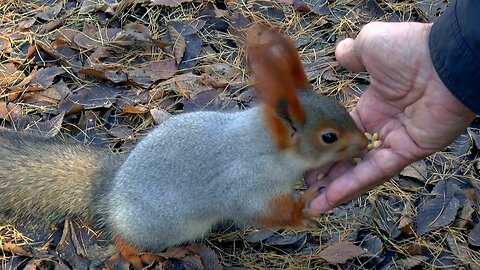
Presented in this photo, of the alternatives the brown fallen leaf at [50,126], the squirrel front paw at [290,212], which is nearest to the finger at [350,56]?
the squirrel front paw at [290,212]

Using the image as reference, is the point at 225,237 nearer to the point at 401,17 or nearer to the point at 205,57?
the point at 205,57

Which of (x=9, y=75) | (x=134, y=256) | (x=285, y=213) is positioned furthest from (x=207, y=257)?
(x=9, y=75)

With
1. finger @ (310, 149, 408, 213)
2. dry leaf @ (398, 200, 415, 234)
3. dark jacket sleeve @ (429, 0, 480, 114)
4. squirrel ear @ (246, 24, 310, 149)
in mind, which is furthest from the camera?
dry leaf @ (398, 200, 415, 234)

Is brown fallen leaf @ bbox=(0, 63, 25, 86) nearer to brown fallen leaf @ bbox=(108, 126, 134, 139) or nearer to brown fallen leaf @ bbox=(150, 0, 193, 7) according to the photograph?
brown fallen leaf @ bbox=(108, 126, 134, 139)

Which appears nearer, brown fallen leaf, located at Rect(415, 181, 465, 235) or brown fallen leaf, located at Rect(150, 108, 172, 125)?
brown fallen leaf, located at Rect(415, 181, 465, 235)

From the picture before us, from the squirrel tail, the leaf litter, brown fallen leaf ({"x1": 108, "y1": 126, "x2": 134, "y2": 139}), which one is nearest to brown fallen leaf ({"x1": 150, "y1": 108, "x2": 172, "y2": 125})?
the leaf litter

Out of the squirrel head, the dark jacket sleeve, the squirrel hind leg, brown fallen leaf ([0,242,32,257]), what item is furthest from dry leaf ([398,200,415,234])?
brown fallen leaf ([0,242,32,257])

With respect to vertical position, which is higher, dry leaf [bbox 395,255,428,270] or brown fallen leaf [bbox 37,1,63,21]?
brown fallen leaf [bbox 37,1,63,21]

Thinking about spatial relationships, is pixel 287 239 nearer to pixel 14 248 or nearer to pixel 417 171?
pixel 417 171

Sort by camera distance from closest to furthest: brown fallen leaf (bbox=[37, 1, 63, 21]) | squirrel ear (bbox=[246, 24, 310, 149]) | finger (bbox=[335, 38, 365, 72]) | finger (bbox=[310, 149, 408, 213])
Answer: squirrel ear (bbox=[246, 24, 310, 149]), finger (bbox=[310, 149, 408, 213]), finger (bbox=[335, 38, 365, 72]), brown fallen leaf (bbox=[37, 1, 63, 21])

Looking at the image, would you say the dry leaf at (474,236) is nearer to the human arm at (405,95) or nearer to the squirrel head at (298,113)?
the human arm at (405,95)

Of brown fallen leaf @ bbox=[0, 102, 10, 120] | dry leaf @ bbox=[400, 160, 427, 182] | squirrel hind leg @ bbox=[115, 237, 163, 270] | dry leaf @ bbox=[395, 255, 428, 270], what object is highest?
brown fallen leaf @ bbox=[0, 102, 10, 120]
